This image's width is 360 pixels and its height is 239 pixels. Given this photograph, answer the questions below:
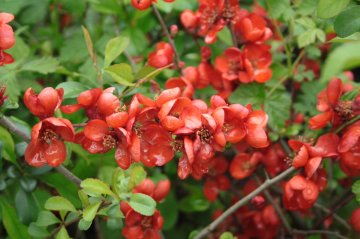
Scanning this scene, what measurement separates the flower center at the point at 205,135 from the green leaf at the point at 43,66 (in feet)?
1.70

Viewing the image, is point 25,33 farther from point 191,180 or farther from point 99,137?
point 99,137

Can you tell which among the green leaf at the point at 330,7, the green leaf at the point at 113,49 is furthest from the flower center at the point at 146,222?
the green leaf at the point at 330,7

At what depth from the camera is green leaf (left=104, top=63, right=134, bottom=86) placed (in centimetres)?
123

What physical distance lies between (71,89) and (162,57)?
0.26 metres

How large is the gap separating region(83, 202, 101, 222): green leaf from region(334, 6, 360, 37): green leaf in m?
0.57

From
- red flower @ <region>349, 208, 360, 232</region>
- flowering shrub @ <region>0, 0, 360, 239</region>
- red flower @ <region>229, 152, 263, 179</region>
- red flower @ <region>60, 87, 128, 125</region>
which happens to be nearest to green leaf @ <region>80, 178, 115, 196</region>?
flowering shrub @ <region>0, 0, 360, 239</region>

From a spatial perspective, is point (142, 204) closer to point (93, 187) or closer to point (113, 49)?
point (93, 187)

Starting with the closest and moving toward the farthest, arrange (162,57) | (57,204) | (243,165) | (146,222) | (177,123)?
(177,123) < (57,204) < (146,222) < (162,57) < (243,165)

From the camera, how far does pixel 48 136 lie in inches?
45.1

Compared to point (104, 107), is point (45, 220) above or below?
below

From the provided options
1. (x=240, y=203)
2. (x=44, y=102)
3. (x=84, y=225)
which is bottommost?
(x=240, y=203)

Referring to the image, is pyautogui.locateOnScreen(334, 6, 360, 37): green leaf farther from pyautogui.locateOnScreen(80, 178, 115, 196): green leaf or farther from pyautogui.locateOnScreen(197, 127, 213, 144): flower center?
pyautogui.locateOnScreen(80, 178, 115, 196): green leaf

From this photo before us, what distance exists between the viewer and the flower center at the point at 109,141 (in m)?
1.14

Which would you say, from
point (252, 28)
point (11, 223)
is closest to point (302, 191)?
point (252, 28)
